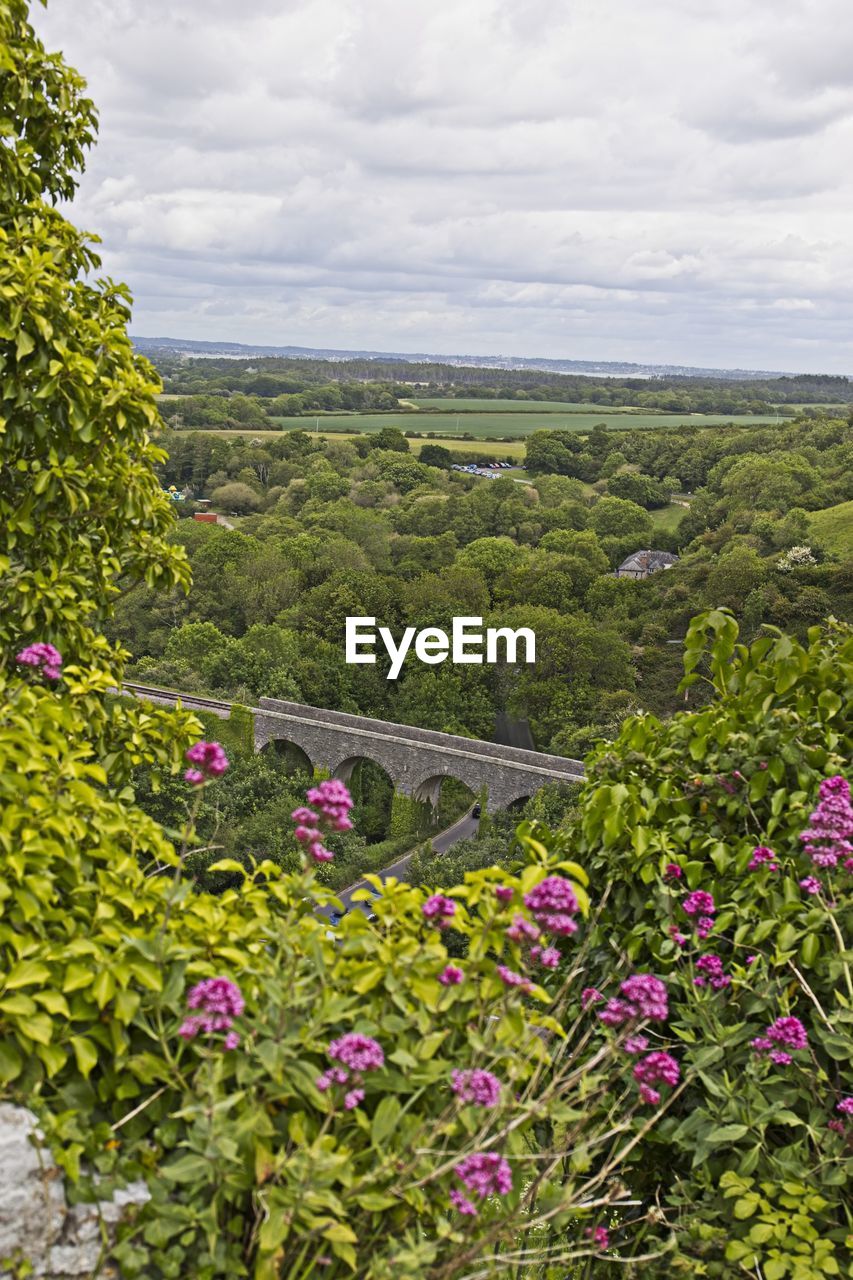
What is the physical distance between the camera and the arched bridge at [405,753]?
102 ft

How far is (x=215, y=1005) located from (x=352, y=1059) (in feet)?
1.01

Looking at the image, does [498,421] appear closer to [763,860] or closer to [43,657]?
[763,860]

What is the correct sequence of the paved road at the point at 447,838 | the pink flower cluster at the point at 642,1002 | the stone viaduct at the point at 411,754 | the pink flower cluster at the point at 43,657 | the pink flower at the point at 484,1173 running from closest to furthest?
the pink flower at the point at 484,1173 < the pink flower cluster at the point at 642,1002 < the pink flower cluster at the point at 43,657 < the stone viaduct at the point at 411,754 < the paved road at the point at 447,838

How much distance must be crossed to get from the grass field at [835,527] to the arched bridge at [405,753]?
17.7 meters

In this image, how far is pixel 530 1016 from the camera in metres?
3.05

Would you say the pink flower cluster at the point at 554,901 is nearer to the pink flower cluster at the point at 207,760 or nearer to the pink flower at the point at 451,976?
the pink flower at the point at 451,976

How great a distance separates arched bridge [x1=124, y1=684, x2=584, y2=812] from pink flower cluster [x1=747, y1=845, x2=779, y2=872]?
25894 mm

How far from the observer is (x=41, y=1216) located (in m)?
2.41

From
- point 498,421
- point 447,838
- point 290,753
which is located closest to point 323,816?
point 447,838

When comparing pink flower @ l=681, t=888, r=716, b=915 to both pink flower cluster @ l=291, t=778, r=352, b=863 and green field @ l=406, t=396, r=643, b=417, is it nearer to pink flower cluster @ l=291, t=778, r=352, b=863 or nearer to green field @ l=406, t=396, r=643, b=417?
pink flower cluster @ l=291, t=778, r=352, b=863

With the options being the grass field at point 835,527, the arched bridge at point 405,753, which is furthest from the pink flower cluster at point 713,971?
the grass field at point 835,527

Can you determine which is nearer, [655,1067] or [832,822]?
[655,1067]

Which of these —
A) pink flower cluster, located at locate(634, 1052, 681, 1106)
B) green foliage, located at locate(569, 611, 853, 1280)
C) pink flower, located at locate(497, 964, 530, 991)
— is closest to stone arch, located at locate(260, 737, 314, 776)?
green foliage, located at locate(569, 611, 853, 1280)

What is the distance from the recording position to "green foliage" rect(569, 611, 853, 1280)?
3264mm
